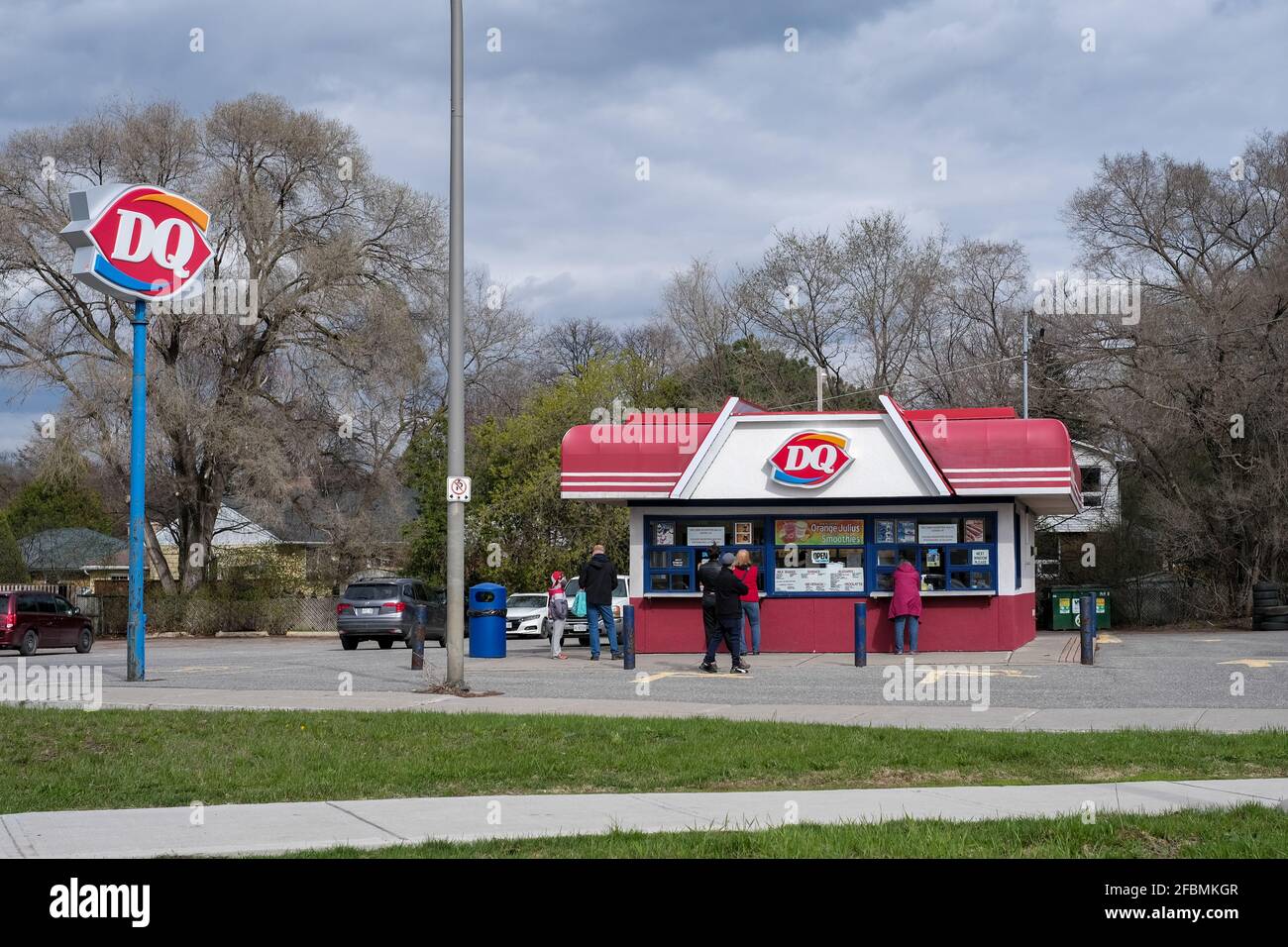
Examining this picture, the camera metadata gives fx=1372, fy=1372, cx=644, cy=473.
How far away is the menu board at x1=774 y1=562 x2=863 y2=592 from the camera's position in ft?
83.9

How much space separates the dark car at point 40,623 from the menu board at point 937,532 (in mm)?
20576

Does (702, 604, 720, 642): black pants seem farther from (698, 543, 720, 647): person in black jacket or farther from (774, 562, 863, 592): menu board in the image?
(774, 562, 863, 592): menu board

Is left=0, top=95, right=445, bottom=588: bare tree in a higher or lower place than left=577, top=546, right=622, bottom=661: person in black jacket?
higher

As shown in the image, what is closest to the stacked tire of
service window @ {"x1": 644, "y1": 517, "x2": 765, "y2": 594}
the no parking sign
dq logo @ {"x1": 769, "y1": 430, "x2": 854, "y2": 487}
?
dq logo @ {"x1": 769, "y1": 430, "x2": 854, "y2": 487}

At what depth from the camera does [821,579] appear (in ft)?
84.2

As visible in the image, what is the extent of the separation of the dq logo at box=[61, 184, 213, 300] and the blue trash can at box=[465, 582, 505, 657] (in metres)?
7.37

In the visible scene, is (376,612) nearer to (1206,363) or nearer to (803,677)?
(803,677)

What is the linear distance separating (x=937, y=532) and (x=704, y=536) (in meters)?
4.33

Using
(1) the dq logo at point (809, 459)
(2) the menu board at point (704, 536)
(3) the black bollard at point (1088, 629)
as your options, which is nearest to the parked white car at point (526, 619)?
(2) the menu board at point (704, 536)

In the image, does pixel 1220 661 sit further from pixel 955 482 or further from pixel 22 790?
pixel 22 790

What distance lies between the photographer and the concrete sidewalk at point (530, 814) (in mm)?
8008

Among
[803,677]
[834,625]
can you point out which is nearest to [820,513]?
[834,625]

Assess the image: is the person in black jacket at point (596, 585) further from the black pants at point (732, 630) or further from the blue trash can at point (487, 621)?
the black pants at point (732, 630)
